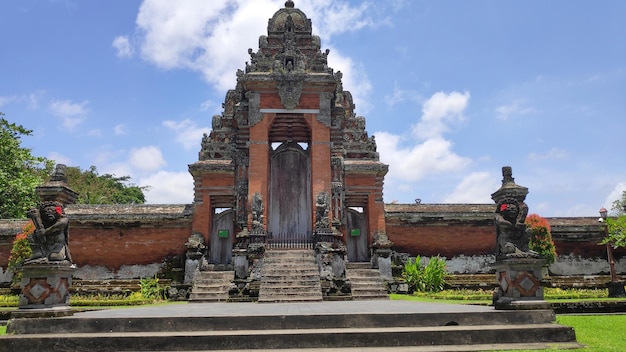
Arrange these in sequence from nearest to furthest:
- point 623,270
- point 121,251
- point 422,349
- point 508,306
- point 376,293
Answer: point 422,349 < point 508,306 < point 376,293 < point 121,251 < point 623,270

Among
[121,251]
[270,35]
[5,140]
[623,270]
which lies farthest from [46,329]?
[623,270]

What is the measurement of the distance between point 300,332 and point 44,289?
4576 mm

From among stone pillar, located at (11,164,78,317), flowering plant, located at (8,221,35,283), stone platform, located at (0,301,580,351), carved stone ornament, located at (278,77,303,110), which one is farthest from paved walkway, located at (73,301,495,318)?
flowering plant, located at (8,221,35,283)

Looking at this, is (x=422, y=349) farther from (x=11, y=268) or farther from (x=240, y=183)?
(x=11, y=268)

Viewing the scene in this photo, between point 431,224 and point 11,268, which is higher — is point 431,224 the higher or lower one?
the higher one

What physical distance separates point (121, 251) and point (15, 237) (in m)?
4.51

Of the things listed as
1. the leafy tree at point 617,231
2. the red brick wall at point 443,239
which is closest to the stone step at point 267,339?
the red brick wall at point 443,239

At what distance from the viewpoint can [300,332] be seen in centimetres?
626

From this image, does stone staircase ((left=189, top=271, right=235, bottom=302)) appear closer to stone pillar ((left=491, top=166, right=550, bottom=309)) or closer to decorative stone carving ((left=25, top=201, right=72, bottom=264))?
decorative stone carving ((left=25, top=201, right=72, bottom=264))

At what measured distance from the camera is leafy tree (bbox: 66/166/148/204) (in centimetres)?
3772

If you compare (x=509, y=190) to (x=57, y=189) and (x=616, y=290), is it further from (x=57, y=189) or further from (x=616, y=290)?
(x=57, y=189)

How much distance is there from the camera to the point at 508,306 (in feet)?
24.0

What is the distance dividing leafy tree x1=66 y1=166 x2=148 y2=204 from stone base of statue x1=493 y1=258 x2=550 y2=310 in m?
34.1

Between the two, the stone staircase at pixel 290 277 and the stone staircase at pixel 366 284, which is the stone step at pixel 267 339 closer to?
the stone staircase at pixel 290 277
